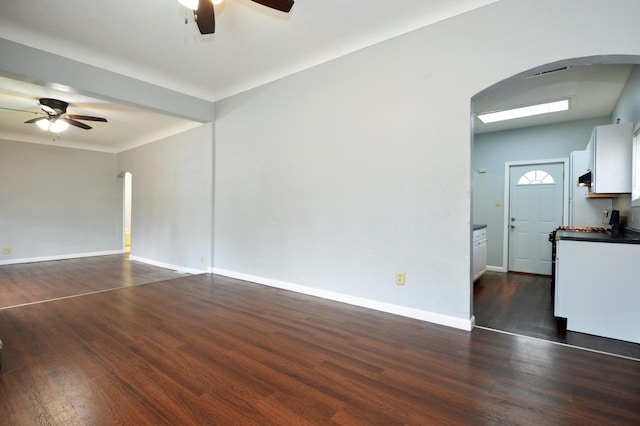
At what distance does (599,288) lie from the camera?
8.09ft

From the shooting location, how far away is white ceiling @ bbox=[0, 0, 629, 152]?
262 cm

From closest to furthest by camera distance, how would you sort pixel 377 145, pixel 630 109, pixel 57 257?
1. pixel 377 145
2. pixel 630 109
3. pixel 57 257

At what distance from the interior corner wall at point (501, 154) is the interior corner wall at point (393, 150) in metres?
3.47

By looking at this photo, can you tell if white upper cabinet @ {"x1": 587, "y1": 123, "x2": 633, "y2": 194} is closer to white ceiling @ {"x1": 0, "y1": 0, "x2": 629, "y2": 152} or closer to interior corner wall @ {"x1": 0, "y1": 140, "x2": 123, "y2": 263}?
white ceiling @ {"x1": 0, "y1": 0, "x2": 629, "y2": 152}

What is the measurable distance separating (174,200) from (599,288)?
19.6 feet

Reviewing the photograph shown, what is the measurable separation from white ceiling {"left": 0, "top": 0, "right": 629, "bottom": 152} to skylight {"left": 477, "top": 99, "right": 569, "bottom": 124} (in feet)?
0.65

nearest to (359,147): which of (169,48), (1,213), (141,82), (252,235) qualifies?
(252,235)

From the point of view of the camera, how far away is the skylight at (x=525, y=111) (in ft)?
13.5

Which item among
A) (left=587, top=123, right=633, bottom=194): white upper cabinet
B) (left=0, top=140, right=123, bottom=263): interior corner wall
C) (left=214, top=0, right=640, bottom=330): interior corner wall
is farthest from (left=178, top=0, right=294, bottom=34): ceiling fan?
(left=0, top=140, right=123, bottom=263): interior corner wall

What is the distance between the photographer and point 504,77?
2.39 meters

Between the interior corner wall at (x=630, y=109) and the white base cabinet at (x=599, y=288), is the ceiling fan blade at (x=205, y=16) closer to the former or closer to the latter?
the white base cabinet at (x=599, y=288)

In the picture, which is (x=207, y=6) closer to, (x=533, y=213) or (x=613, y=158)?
(x=613, y=158)

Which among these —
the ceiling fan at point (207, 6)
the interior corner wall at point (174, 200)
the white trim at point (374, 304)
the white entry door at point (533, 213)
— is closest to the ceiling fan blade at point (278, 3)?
the ceiling fan at point (207, 6)

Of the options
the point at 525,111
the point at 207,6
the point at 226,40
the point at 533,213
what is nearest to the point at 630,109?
the point at 525,111
